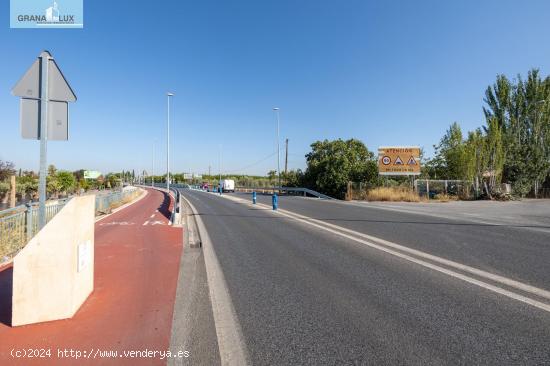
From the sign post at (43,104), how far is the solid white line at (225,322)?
2592mm

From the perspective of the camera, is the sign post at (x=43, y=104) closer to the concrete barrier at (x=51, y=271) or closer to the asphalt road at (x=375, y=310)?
the concrete barrier at (x=51, y=271)

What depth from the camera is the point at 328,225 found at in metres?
11.8

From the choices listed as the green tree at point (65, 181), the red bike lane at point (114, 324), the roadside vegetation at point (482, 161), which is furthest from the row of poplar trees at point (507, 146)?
the green tree at point (65, 181)

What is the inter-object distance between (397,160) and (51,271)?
30.0 m

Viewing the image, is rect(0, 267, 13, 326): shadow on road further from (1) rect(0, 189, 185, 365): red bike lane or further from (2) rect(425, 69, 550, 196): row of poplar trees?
(2) rect(425, 69, 550, 196): row of poplar trees

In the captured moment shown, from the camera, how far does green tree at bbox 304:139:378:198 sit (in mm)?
31703

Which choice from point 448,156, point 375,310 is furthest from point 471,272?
point 448,156

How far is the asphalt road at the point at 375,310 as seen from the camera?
2.95 m

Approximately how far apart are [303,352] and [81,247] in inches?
117

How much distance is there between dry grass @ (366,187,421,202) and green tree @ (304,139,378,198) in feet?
9.14

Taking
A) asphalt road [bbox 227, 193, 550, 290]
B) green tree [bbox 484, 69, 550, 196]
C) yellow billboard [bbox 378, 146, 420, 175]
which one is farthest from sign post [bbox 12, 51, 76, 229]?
green tree [bbox 484, 69, 550, 196]

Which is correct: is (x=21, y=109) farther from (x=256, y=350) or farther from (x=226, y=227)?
(x=226, y=227)

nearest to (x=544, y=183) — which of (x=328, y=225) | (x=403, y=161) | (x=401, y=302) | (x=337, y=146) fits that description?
(x=403, y=161)

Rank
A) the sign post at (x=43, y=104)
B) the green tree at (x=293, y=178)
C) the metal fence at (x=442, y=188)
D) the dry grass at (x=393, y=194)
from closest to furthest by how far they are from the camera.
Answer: the sign post at (x=43, y=104) < the dry grass at (x=393, y=194) < the metal fence at (x=442, y=188) < the green tree at (x=293, y=178)
